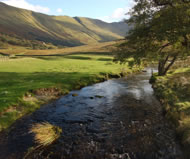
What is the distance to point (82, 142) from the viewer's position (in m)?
12.4

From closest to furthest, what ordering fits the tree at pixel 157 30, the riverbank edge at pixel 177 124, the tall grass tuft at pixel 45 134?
the riverbank edge at pixel 177 124, the tall grass tuft at pixel 45 134, the tree at pixel 157 30

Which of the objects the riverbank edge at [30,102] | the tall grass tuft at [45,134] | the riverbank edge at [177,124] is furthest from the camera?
the riverbank edge at [30,102]

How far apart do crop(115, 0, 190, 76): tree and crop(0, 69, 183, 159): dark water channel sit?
26.2ft

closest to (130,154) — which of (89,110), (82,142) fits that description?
(82,142)

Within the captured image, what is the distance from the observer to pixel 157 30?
65.1 feet

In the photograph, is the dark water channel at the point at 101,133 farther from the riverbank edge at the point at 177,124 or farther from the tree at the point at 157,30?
the tree at the point at 157,30

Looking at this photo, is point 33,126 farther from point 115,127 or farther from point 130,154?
point 130,154

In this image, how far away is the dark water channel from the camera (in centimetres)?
1109

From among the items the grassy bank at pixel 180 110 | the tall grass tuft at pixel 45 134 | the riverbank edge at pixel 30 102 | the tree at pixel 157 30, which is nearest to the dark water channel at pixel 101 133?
the tall grass tuft at pixel 45 134

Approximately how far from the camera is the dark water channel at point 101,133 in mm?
11094

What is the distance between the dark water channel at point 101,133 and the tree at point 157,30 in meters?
7.99

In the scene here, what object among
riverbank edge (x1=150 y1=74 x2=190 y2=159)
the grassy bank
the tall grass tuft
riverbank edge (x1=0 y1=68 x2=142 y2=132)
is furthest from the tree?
the tall grass tuft

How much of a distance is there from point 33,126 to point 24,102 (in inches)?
252

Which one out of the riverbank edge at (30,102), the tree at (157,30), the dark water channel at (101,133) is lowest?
the dark water channel at (101,133)
